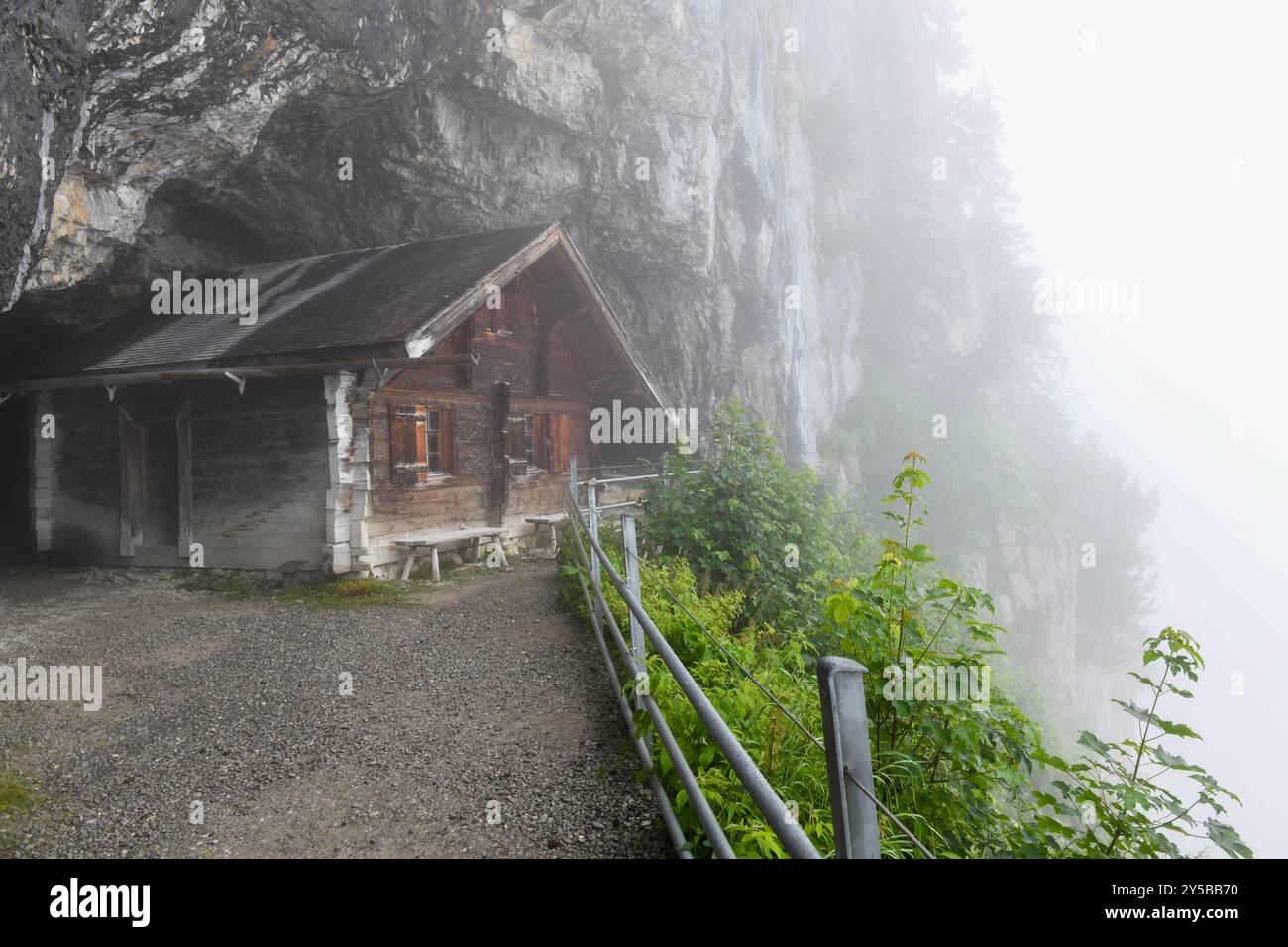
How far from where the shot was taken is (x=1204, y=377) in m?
146

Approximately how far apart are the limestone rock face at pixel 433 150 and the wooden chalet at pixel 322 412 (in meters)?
1.71

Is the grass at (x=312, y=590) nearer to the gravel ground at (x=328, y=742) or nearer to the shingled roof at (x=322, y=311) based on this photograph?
the gravel ground at (x=328, y=742)

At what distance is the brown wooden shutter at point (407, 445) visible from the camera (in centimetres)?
1156

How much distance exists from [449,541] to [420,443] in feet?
5.86

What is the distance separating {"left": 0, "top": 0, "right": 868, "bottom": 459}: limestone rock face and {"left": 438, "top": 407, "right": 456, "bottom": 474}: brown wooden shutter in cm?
532

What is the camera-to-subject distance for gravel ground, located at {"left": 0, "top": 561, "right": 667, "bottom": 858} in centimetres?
385

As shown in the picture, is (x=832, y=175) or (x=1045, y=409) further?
(x=1045, y=409)

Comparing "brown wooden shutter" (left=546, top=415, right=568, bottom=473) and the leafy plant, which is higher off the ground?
"brown wooden shutter" (left=546, top=415, right=568, bottom=473)

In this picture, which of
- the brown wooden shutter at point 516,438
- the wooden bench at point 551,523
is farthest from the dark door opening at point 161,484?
the wooden bench at point 551,523

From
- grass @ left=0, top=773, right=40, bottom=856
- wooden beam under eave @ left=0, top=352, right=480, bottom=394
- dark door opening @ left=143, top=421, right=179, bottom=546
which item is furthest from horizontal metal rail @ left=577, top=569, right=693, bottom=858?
dark door opening @ left=143, top=421, right=179, bottom=546

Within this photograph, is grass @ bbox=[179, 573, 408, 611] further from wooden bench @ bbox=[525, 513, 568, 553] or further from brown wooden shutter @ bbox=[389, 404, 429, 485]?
wooden bench @ bbox=[525, 513, 568, 553]
